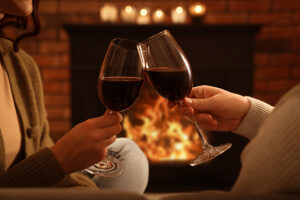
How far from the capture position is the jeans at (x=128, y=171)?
111 centimetres

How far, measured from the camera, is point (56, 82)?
8.53ft

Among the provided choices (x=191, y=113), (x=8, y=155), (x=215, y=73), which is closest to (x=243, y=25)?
(x=215, y=73)

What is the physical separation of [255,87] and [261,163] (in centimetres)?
236

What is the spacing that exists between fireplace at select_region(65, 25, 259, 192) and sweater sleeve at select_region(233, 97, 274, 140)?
4.22 ft

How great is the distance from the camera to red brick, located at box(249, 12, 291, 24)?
2.58 m

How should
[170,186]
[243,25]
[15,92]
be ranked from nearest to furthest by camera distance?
[15,92] → [243,25] → [170,186]

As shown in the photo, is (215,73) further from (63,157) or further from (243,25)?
(63,157)

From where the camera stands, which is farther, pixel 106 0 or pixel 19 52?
pixel 106 0

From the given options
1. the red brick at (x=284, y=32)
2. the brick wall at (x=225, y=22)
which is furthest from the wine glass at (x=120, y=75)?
the red brick at (x=284, y=32)

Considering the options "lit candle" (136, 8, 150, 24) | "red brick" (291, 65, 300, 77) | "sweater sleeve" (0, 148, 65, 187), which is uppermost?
"lit candle" (136, 8, 150, 24)

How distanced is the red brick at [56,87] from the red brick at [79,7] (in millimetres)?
567

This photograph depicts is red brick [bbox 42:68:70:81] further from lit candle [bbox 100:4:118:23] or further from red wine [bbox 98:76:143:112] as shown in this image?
red wine [bbox 98:76:143:112]

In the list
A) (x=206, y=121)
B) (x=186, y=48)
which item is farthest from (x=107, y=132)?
(x=186, y=48)

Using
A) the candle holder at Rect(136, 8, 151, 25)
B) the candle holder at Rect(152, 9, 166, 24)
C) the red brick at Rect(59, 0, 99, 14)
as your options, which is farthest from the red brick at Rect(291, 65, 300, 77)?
the red brick at Rect(59, 0, 99, 14)
